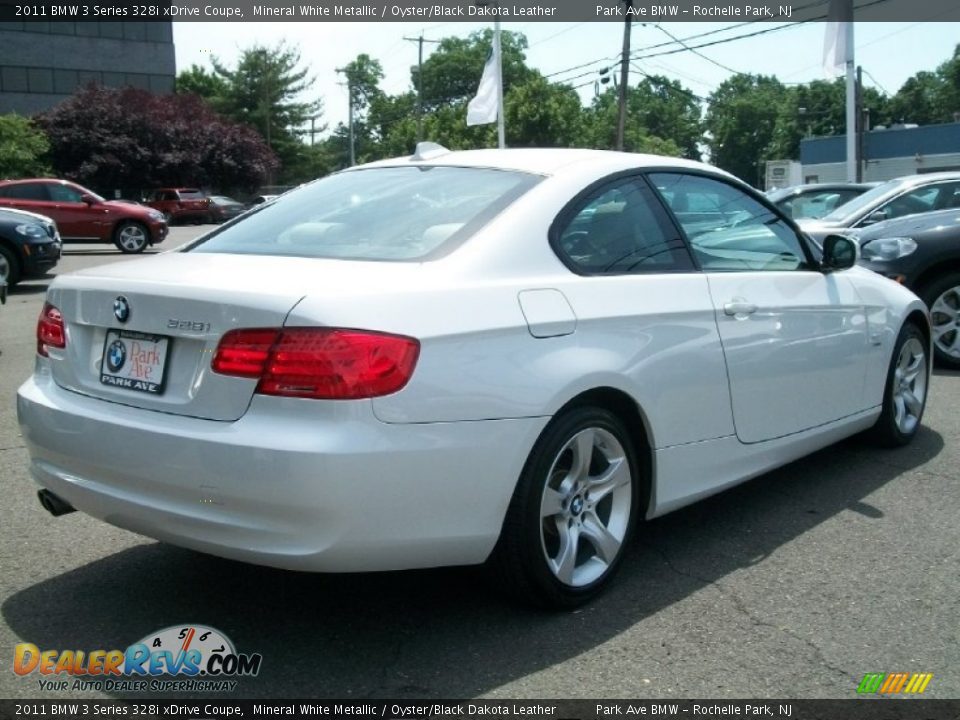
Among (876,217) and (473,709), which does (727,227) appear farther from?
(876,217)

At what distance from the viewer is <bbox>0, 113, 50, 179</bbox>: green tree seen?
36.4 m

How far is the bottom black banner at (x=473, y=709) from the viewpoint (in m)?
2.83

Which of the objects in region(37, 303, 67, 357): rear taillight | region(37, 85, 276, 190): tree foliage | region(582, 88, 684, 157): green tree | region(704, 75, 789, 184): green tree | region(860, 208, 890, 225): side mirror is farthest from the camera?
region(704, 75, 789, 184): green tree

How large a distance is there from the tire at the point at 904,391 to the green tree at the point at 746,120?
345ft

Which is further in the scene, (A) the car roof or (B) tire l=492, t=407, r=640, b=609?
(A) the car roof

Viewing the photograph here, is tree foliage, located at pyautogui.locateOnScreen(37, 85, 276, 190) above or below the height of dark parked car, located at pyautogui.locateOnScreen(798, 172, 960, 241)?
above

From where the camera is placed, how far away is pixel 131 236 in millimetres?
21969

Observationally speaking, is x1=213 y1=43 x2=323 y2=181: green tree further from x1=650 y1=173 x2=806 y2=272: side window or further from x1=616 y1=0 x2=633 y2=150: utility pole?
x1=650 y1=173 x2=806 y2=272: side window

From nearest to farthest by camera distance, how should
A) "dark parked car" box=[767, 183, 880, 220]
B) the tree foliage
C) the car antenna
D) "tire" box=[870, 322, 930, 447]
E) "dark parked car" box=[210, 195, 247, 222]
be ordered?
the car antenna < "tire" box=[870, 322, 930, 447] < "dark parked car" box=[767, 183, 880, 220] < "dark parked car" box=[210, 195, 247, 222] < the tree foliage

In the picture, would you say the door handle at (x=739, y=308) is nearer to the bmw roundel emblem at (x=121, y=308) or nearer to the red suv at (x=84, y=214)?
the bmw roundel emblem at (x=121, y=308)

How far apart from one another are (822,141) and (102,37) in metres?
39.8

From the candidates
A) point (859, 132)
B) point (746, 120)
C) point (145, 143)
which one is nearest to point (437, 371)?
point (859, 132)

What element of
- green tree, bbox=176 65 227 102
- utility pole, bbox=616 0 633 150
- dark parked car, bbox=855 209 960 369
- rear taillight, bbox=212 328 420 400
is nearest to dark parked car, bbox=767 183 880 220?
dark parked car, bbox=855 209 960 369

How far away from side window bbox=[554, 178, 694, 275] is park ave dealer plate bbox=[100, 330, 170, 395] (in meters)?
1.37
